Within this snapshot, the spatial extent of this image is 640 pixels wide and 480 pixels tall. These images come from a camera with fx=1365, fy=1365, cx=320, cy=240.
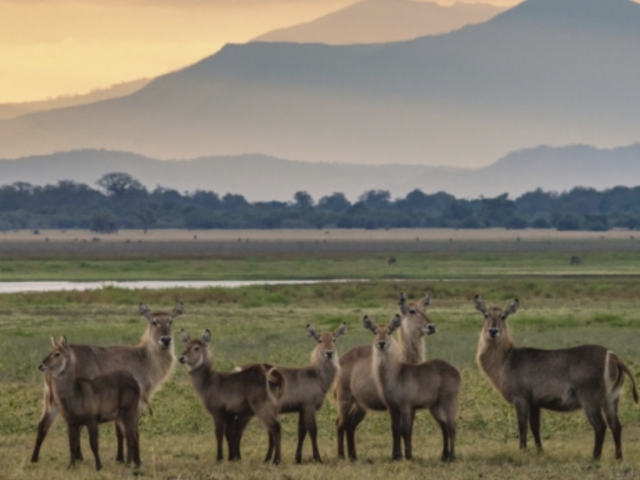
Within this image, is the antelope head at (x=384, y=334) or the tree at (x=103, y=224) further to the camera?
the tree at (x=103, y=224)

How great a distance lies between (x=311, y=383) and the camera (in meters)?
13.7

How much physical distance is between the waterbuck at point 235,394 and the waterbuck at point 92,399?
73cm

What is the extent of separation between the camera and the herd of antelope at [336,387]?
42.6 ft

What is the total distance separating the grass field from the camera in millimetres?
12984

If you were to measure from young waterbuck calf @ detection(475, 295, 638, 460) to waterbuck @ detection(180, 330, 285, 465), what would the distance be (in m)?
2.35

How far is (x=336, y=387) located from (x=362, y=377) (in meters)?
0.42

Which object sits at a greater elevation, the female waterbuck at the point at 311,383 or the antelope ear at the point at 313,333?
the antelope ear at the point at 313,333

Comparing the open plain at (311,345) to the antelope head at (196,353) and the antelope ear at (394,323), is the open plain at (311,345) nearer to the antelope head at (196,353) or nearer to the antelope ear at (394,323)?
the antelope head at (196,353)

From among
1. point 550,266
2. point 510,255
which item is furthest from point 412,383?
point 510,255

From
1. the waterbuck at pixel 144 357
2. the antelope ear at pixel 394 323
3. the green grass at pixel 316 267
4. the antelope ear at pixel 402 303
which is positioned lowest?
the green grass at pixel 316 267

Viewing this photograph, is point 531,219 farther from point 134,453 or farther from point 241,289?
point 134,453

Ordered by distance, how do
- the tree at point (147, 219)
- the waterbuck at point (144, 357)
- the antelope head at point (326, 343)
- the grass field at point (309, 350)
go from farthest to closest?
the tree at point (147, 219)
the waterbuck at point (144, 357)
the antelope head at point (326, 343)
the grass field at point (309, 350)

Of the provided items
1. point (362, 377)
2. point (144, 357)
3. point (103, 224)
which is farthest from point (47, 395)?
point (103, 224)

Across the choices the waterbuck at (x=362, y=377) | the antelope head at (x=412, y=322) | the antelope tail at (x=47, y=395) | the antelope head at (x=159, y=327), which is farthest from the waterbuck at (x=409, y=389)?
the antelope tail at (x=47, y=395)
